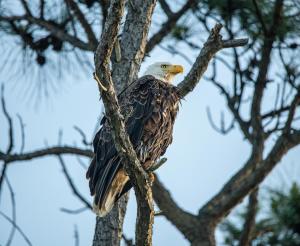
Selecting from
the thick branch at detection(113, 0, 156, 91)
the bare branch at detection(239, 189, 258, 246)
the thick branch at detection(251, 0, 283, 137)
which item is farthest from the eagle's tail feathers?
the thick branch at detection(251, 0, 283, 137)

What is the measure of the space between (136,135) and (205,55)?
2.01 ft

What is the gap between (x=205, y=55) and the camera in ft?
15.5

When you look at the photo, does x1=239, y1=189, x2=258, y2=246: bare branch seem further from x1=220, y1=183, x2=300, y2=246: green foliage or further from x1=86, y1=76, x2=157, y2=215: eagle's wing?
x1=86, y1=76, x2=157, y2=215: eagle's wing

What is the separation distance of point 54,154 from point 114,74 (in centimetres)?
133

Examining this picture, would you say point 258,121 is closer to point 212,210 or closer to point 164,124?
point 212,210

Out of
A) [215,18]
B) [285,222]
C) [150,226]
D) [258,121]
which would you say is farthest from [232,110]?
[150,226]

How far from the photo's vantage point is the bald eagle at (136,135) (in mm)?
4551

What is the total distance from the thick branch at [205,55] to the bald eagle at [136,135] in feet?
0.48

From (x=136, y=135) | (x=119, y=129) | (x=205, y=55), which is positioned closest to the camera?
(x=119, y=129)

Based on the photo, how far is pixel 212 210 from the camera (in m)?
6.58

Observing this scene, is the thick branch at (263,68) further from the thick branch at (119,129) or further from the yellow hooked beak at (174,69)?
the thick branch at (119,129)

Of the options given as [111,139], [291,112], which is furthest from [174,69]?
[111,139]

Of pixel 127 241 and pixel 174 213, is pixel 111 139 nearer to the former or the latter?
pixel 127 241

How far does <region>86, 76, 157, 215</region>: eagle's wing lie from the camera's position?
4.52 metres
